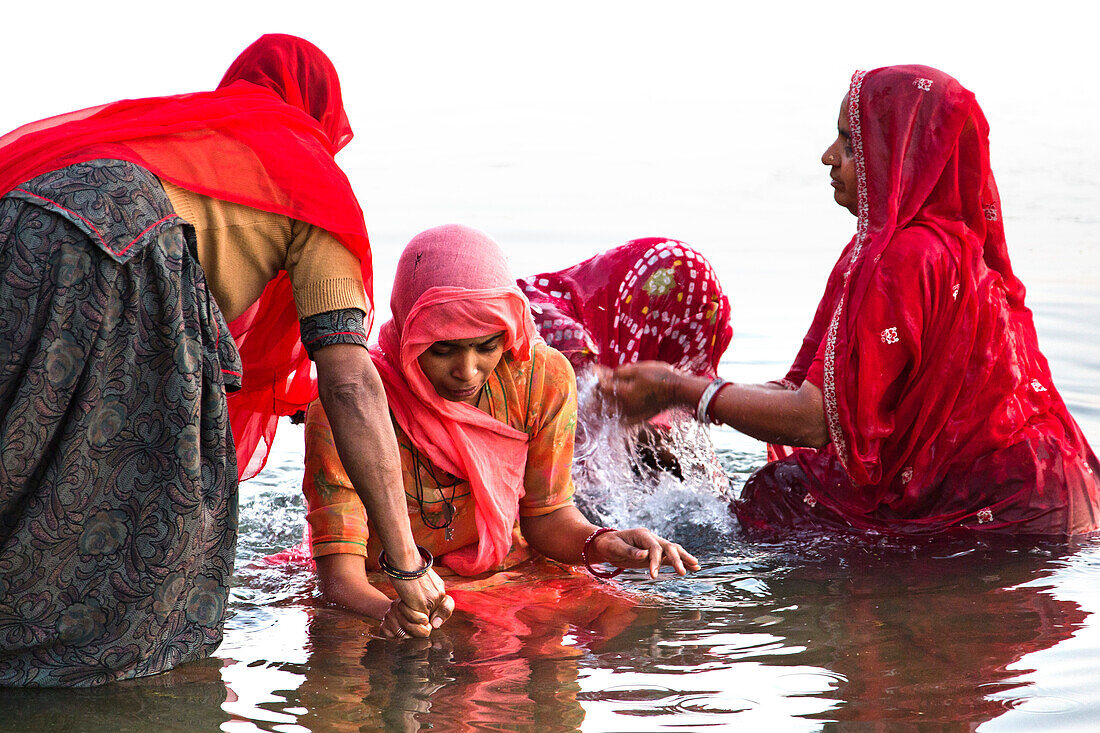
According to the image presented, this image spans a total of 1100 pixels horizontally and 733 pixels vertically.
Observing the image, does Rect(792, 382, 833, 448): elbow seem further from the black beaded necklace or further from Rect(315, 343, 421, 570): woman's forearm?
Rect(315, 343, 421, 570): woman's forearm

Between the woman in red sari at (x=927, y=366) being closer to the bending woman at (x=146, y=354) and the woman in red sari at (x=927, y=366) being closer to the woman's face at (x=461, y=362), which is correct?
the woman's face at (x=461, y=362)

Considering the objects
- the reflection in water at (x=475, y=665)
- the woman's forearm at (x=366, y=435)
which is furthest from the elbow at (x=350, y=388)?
the reflection in water at (x=475, y=665)

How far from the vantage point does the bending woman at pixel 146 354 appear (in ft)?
7.98

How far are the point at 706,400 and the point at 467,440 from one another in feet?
3.08

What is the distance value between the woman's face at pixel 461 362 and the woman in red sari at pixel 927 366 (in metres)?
0.89

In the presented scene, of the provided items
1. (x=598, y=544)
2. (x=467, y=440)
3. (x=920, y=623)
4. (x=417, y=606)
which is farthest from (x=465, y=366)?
(x=920, y=623)

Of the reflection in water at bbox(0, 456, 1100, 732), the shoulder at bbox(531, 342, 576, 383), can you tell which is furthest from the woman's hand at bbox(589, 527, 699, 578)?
the shoulder at bbox(531, 342, 576, 383)

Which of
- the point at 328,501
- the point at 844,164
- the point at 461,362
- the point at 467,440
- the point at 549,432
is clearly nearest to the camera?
the point at 328,501

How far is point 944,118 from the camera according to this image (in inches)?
146

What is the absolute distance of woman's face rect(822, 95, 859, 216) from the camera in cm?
389

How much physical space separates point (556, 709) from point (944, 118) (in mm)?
2154

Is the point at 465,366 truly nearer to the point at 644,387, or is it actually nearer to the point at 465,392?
the point at 465,392

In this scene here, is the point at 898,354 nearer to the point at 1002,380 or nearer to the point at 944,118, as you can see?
the point at 1002,380

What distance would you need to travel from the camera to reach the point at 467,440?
3.23 meters
